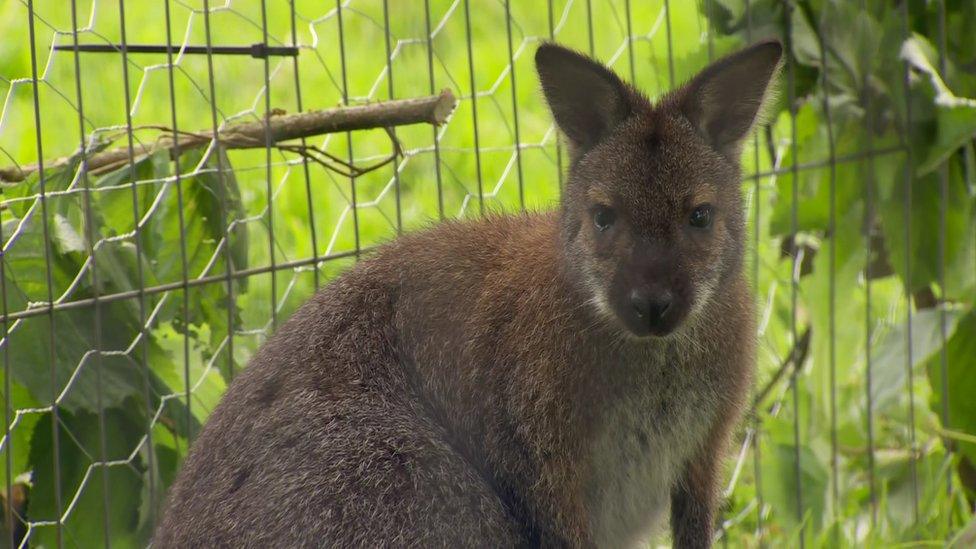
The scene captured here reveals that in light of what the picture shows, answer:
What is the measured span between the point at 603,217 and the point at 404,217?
2.58 meters

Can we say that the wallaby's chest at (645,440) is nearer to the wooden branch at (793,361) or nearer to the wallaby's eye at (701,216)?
the wallaby's eye at (701,216)

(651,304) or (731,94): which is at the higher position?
(731,94)

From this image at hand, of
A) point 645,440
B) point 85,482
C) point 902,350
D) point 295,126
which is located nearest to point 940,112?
point 902,350

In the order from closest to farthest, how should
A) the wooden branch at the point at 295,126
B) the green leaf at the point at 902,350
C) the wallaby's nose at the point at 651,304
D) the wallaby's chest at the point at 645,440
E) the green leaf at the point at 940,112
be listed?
the wallaby's nose at the point at 651,304, the wallaby's chest at the point at 645,440, the wooden branch at the point at 295,126, the green leaf at the point at 940,112, the green leaf at the point at 902,350

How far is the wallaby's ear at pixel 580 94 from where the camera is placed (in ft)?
11.1

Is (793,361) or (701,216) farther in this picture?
(793,361)

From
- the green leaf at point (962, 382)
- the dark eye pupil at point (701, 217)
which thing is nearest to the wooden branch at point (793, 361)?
the green leaf at point (962, 382)

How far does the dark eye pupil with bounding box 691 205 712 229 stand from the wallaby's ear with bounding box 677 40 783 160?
256 mm

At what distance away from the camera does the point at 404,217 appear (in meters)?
5.81

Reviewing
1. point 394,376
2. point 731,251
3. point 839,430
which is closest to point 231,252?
point 394,376

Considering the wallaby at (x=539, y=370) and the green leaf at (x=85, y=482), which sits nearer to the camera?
the wallaby at (x=539, y=370)

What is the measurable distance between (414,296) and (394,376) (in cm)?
25

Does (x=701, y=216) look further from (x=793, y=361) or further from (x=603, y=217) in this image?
(x=793, y=361)

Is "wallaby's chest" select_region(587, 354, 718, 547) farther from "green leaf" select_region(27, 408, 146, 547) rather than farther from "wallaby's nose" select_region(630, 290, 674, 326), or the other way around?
"green leaf" select_region(27, 408, 146, 547)
